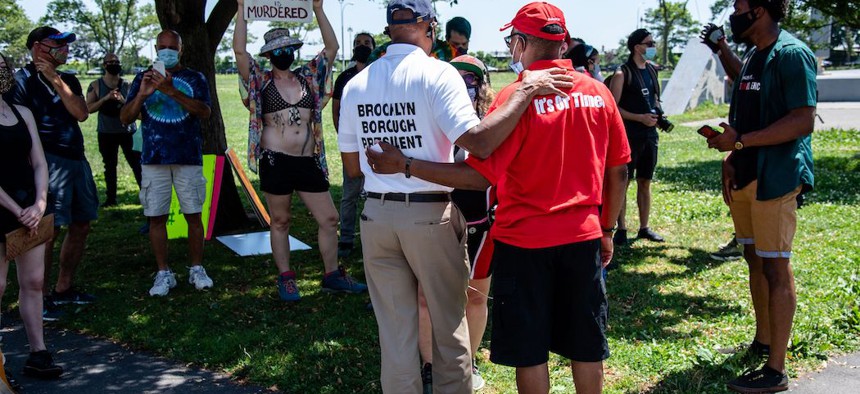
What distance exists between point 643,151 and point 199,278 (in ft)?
14.3

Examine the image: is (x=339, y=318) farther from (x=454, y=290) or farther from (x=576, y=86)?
(x=576, y=86)

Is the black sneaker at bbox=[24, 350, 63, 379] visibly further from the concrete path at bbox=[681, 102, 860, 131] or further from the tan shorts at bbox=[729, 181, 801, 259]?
the concrete path at bbox=[681, 102, 860, 131]

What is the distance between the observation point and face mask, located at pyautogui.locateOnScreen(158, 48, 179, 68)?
6.16 meters

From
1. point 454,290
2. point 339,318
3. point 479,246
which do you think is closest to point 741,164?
point 479,246

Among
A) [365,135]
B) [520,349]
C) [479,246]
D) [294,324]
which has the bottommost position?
[294,324]

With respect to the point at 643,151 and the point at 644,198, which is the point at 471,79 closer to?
the point at 643,151

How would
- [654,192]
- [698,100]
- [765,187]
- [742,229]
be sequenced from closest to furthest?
[765,187] → [742,229] → [654,192] → [698,100]

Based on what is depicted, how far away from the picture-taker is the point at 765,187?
4.24 meters

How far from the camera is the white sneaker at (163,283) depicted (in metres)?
6.40

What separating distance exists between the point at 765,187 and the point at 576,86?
5.14ft

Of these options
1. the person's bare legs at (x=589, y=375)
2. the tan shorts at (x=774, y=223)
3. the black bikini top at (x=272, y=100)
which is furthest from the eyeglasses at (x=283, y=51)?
the person's bare legs at (x=589, y=375)

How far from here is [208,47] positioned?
862cm

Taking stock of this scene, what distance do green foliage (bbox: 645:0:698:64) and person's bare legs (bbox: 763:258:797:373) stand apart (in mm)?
58006

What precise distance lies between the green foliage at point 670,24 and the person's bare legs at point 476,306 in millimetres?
58349
